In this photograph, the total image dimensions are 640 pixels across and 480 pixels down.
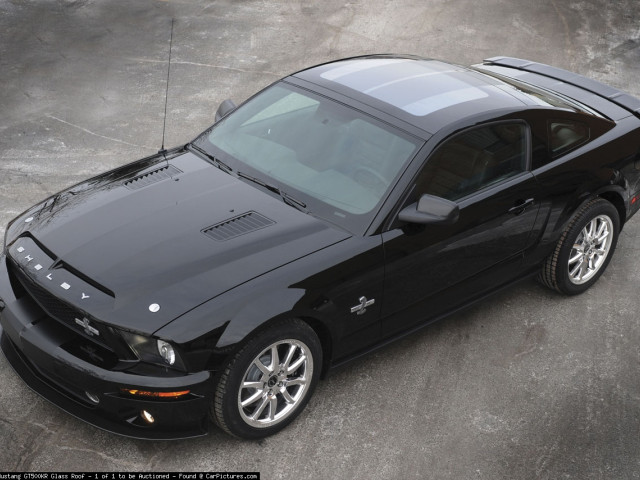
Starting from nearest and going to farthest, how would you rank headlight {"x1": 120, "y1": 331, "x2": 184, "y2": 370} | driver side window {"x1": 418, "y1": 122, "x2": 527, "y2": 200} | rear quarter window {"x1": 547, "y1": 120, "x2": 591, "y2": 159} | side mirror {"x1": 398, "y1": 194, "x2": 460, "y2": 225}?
headlight {"x1": 120, "y1": 331, "x2": 184, "y2": 370} < side mirror {"x1": 398, "y1": 194, "x2": 460, "y2": 225} < driver side window {"x1": 418, "y1": 122, "x2": 527, "y2": 200} < rear quarter window {"x1": 547, "y1": 120, "x2": 591, "y2": 159}

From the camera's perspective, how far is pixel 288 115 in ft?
18.6

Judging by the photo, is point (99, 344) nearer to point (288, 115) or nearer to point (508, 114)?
point (288, 115)

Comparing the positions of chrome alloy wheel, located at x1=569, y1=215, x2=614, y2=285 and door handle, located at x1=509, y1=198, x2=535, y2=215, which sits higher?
door handle, located at x1=509, y1=198, x2=535, y2=215

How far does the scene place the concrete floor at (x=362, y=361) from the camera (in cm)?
474

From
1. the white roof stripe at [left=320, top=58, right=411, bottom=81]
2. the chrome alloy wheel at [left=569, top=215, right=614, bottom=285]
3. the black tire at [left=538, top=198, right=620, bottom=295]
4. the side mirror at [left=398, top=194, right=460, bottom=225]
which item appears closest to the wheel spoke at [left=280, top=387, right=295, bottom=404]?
the side mirror at [left=398, top=194, right=460, bottom=225]

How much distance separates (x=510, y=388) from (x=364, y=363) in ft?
3.07

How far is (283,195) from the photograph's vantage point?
16.9ft

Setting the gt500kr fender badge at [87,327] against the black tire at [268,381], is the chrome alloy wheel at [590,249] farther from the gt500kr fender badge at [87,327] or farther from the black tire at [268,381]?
the gt500kr fender badge at [87,327]

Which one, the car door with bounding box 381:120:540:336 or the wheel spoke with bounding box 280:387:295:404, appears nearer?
the wheel spoke with bounding box 280:387:295:404

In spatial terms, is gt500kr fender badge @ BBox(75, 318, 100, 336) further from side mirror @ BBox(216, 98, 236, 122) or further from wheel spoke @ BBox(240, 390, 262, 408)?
side mirror @ BBox(216, 98, 236, 122)

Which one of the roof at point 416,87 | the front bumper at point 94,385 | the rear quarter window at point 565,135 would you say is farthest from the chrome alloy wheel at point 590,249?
the front bumper at point 94,385

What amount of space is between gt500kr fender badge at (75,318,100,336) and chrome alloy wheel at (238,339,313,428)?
0.79 meters

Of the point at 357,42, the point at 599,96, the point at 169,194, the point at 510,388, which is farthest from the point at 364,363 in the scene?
the point at 357,42

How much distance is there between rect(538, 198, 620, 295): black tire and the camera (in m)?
6.16
